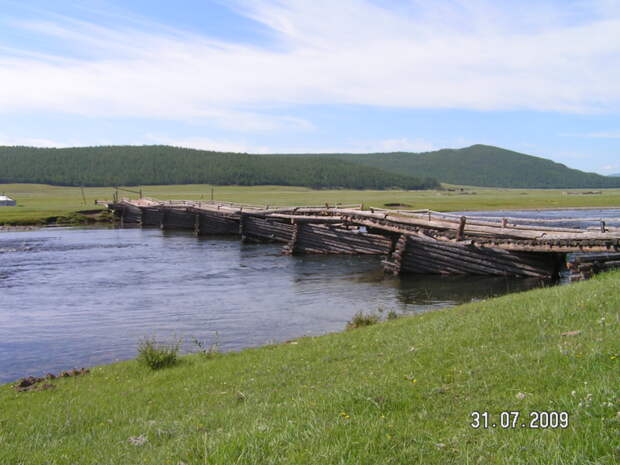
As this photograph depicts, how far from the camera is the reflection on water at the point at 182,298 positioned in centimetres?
1841

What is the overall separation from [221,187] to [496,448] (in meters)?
195

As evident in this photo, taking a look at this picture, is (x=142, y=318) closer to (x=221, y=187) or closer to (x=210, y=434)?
(x=210, y=434)

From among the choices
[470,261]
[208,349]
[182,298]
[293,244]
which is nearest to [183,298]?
[182,298]

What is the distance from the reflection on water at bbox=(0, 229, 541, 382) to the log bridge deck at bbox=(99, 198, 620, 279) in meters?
1.09

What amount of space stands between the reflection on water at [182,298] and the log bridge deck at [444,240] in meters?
1.09

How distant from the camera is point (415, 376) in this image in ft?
29.0

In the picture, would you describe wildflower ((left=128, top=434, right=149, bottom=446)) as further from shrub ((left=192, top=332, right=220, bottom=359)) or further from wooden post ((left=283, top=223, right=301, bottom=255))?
wooden post ((left=283, top=223, right=301, bottom=255))

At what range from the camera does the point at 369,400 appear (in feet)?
24.9

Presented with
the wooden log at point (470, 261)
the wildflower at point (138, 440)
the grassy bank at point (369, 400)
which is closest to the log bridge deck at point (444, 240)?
the wooden log at point (470, 261)

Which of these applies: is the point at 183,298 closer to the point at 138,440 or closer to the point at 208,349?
the point at 208,349

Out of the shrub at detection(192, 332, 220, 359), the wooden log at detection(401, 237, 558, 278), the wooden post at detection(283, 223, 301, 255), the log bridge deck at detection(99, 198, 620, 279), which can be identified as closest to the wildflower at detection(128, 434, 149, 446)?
the shrub at detection(192, 332, 220, 359)

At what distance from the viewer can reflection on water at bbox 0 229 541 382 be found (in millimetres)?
18406

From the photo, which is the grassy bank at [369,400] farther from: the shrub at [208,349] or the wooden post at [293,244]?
the wooden post at [293,244]

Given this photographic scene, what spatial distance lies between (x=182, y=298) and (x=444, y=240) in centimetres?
1317
